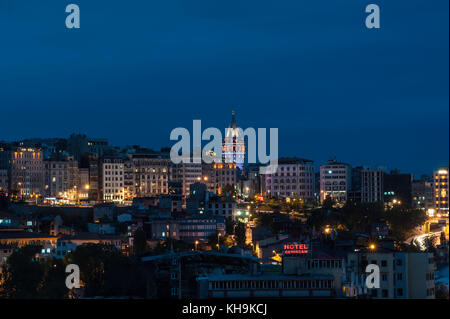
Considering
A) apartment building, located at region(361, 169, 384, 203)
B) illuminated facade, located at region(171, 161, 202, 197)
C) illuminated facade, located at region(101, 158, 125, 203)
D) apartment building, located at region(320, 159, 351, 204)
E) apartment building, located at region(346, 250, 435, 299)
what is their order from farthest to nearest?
apartment building, located at region(320, 159, 351, 204)
apartment building, located at region(361, 169, 384, 203)
illuminated facade, located at region(171, 161, 202, 197)
illuminated facade, located at region(101, 158, 125, 203)
apartment building, located at region(346, 250, 435, 299)

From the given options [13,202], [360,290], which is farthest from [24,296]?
[13,202]

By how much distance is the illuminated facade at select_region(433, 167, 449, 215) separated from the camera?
82125 mm

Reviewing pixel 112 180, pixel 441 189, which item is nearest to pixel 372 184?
pixel 441 189

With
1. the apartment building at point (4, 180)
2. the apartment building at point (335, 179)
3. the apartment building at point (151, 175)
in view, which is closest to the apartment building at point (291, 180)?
the apartment building at point (335, 179)

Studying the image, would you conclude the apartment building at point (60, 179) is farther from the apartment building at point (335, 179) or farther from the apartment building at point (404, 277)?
the apartment building at point (404, 277)

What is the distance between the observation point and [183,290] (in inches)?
1067

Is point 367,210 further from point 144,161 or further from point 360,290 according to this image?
point 360,290

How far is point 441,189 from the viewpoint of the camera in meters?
83.2

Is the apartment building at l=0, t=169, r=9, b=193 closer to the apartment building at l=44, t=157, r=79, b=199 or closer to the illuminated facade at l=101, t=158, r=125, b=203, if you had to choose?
the apartment building at l=44, t=157, r=79, b=199

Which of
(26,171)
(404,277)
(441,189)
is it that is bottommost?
(404,277)

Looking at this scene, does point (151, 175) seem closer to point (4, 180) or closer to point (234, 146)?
point (4, 180)

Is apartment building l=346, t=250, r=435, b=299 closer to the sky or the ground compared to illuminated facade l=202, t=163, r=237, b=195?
closer to the ground

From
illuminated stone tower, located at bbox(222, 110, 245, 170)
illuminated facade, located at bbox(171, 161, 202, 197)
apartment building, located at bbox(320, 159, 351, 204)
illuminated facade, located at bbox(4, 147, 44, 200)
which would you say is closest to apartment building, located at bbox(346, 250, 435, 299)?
illuminated facade, located at bbox(4, 147, 44, 200)
